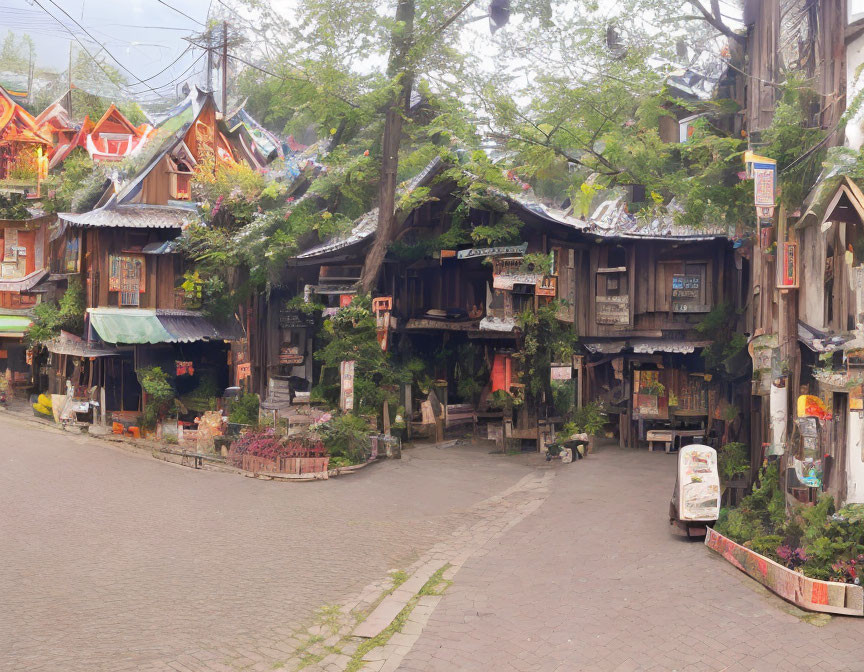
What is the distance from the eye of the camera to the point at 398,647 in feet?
28.4

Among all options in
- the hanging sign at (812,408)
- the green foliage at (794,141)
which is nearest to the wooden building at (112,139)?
the green foliage at (794,141)

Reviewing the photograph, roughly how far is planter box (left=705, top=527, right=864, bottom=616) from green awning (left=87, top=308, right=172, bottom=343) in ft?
65.1

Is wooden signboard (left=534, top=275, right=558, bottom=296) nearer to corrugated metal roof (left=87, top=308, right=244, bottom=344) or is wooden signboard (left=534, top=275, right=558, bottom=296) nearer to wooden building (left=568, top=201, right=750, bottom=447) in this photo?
wooden building (left=568, top=201, right=750, bottom=447)

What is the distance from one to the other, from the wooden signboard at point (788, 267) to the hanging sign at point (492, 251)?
880 centimetres

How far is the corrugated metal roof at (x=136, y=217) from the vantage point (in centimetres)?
2494

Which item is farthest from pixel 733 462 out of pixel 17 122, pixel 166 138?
pixel 17 122

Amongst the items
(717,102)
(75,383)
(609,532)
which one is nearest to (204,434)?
(75,383)

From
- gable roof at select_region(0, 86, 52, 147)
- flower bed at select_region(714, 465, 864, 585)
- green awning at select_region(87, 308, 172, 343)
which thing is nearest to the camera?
flower bed at select_region(714, 465, 864, 585)

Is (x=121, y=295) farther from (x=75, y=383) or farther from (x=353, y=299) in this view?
(x=353, y=299)

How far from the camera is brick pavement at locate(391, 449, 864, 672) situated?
7.98m

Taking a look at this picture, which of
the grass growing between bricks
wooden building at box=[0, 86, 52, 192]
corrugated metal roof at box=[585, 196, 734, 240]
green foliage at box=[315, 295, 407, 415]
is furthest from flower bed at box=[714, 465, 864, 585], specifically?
wooden building at box=[0, 86, 52, 192]

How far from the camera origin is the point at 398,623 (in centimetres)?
935

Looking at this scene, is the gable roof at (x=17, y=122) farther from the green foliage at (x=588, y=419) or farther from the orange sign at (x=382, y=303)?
the green foliage at (x=588, y=419)

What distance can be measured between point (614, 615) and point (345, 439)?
37.8ft
